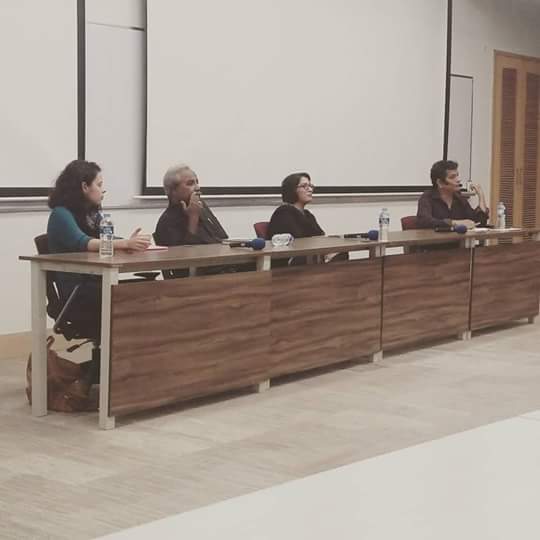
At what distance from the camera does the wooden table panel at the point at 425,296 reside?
234 inches

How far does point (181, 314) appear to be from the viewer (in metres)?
4.52

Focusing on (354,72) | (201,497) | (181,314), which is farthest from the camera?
(354,72)

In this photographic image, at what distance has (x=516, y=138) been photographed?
1010cm

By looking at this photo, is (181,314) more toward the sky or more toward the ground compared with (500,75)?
more toward the ground

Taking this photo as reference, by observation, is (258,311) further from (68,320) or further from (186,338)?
(68,320)

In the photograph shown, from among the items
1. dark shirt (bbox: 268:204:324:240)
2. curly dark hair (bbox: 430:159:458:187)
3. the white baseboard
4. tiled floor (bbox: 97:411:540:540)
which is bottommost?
the white baseboard

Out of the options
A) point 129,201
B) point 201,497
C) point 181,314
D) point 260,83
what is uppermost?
point 260,83

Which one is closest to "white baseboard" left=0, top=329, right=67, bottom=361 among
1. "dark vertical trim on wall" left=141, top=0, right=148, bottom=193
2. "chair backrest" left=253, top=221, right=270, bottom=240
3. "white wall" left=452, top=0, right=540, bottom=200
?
"dark vertical trim on wall" left=141, top=0, right=148, bottom=193

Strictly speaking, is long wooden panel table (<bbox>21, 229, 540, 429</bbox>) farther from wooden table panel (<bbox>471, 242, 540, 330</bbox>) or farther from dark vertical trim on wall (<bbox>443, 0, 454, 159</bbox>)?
dark vertical trim on wall (<bbox>443, 0, 454, 159</bbox>)

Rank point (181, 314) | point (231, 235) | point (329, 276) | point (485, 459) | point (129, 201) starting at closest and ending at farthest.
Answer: point (485, 459), point (181, 314), point (329, 276), point (129, 201), point (231, 235)

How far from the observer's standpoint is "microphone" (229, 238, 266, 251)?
500 cm

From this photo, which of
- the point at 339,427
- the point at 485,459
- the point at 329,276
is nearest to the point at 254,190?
the point at 329,276

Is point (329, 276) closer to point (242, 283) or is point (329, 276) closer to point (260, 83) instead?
point (242, 283)

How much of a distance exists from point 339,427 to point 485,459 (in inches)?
120
